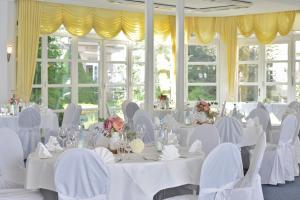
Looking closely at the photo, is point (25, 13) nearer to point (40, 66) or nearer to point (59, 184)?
point (40, 66)

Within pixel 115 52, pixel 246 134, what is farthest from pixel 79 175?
pixel 115 52

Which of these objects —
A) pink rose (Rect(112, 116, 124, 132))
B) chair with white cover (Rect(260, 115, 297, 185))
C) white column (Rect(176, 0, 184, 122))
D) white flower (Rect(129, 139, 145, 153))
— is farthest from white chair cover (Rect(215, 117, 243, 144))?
white column (Rect(176, 0, 184, 122))

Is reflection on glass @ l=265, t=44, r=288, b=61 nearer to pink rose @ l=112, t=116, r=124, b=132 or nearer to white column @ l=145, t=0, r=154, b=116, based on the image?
white column @ l=145, t=0, r=154, b=116

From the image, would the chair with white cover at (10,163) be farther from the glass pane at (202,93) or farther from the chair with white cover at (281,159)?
the glass pane at (202,93)

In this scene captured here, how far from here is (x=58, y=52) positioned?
11047 millimetres

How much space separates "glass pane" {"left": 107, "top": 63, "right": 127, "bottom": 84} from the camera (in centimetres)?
1195

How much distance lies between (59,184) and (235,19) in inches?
388

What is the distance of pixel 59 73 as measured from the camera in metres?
11.1

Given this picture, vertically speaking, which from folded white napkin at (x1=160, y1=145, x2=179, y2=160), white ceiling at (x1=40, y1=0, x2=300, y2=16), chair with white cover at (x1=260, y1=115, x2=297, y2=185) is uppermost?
white ceiling at (x1=40, y1=0, x2=300, y2=16)

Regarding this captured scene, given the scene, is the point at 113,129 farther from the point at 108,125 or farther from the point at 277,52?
the point at 277,52

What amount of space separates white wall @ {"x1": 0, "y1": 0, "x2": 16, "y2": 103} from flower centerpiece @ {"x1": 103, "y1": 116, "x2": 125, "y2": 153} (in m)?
5.87

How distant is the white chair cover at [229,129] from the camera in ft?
20.7

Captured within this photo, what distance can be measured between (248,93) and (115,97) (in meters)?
3.78

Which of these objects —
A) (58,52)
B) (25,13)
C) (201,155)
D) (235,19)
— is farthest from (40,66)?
(201,155)
